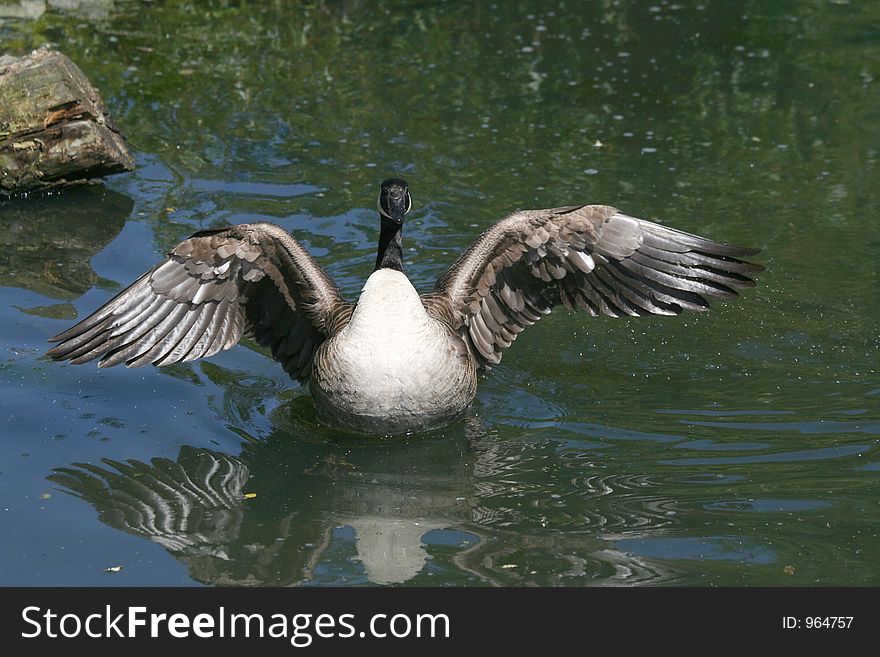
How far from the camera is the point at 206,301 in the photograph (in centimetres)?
850

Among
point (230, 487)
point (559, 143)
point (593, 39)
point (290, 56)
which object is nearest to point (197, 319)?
point (230, 487)

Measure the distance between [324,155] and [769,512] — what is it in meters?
7.72

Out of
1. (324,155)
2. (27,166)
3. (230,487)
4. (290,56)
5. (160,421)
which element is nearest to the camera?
(230,487)

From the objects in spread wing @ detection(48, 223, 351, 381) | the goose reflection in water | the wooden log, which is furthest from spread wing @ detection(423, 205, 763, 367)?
the wooden log

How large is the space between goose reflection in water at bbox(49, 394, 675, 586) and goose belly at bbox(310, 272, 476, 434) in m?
0.27

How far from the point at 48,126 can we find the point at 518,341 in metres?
5.03

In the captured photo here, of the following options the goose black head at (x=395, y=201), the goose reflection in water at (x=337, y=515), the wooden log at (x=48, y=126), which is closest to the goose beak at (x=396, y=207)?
the goose black head at (x=395, y=201)

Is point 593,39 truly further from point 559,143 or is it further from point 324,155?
point 324,155

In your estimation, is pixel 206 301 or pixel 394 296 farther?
pixel 206 301

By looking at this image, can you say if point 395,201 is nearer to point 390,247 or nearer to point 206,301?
point 390,247

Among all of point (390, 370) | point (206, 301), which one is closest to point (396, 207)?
point (390, 370)
